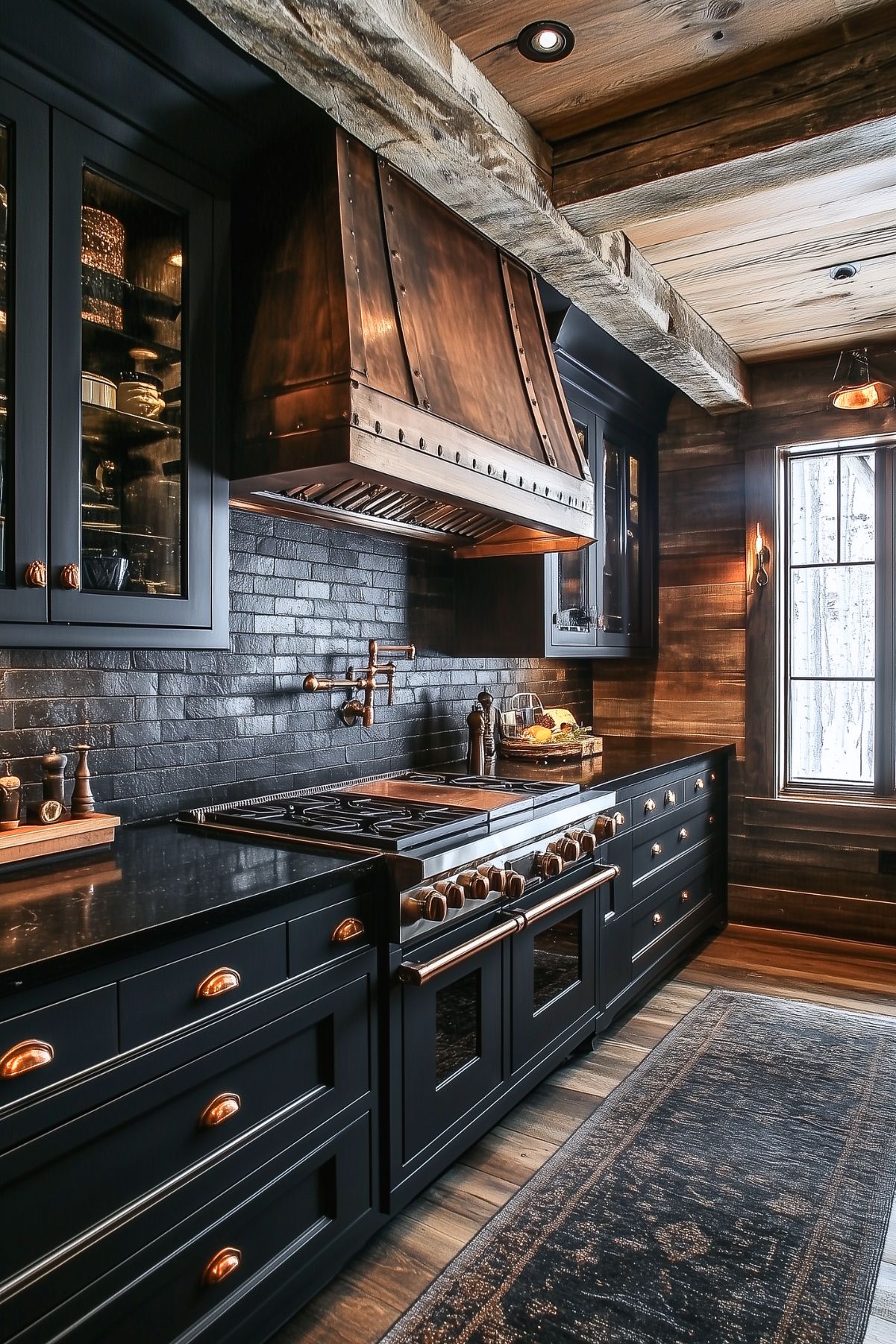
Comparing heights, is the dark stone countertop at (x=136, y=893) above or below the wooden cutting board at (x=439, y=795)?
below

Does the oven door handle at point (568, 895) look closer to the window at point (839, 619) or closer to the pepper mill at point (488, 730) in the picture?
the pepper mill at point (488, 730)

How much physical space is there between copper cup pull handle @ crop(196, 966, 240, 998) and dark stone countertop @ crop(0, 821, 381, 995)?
89 millimetres

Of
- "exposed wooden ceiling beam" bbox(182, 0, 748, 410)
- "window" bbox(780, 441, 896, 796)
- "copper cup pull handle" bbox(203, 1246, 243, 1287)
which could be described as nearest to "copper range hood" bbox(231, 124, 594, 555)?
"exposed wooden ceiling beam" bbox(182, 0, 748, 410)

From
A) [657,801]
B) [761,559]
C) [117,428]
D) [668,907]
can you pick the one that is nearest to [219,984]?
[117,428]

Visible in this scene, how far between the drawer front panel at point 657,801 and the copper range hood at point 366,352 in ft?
3.93

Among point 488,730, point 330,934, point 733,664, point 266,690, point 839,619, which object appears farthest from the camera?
point 733,664

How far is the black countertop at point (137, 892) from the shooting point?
125 cm

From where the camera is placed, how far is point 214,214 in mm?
2002

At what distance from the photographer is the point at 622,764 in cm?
345

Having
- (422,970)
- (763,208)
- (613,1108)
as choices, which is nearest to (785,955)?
(613,1108)

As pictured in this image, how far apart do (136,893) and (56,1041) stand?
1.16 feet

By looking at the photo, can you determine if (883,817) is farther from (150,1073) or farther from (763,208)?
(150,1073)

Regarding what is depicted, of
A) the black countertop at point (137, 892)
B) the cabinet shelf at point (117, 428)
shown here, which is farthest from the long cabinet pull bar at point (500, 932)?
the cabinet shelf at point (117, 428)

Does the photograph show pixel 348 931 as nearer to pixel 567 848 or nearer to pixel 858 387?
pixel 567 848
